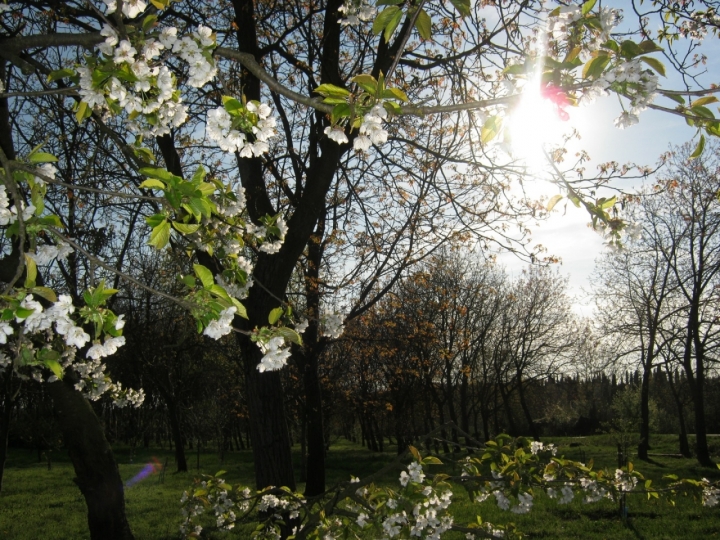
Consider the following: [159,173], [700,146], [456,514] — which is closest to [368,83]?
[159,173]

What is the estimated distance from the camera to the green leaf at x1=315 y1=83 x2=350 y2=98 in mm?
1317

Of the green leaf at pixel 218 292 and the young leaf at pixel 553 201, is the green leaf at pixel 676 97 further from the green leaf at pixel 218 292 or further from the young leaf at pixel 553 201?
the green leaf at pixel 218 292

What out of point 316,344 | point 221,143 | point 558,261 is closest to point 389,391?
point 316,344

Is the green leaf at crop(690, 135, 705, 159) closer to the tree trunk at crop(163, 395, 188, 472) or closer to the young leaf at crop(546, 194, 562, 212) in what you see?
the young leaf at crop(546, 194, 562, 212)

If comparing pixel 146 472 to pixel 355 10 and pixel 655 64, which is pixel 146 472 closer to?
pixel 355 10

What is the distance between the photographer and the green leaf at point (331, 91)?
132 centimetres

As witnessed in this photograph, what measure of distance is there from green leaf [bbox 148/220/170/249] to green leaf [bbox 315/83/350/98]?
1.90ft

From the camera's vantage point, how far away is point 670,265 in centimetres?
1711

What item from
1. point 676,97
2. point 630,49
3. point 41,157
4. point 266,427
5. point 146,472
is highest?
point 630,49

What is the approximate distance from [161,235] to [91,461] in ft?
12.9

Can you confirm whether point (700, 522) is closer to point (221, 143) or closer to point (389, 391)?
point (221, 143)

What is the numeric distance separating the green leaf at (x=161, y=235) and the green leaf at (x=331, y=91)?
0.58 meters

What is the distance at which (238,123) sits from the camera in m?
1.59

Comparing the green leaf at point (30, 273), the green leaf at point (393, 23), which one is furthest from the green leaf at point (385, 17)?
the green leaf at point (30, 273)
